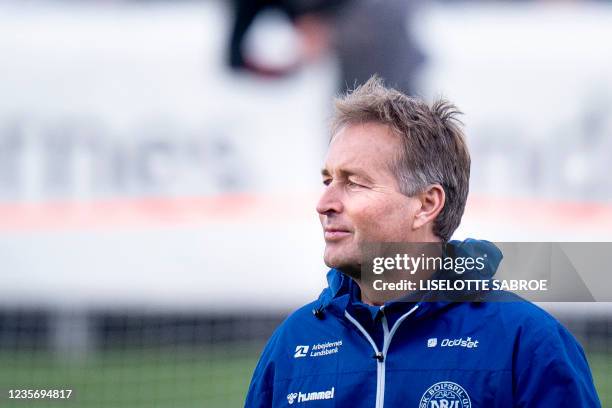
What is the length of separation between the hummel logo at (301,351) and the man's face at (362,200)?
0.21m

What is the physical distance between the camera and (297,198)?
8.82 m

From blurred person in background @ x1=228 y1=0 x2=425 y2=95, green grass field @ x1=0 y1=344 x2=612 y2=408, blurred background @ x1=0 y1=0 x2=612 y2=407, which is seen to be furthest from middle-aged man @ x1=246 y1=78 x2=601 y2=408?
blurred background @ x1=0 y1=0 x2=612 y2=407

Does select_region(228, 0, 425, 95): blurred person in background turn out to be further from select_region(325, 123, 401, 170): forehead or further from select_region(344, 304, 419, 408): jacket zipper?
select_region(344, 304, 419, 408): jacket zipper

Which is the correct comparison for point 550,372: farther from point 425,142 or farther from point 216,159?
point 216,159

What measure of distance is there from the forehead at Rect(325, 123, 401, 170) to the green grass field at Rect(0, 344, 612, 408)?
14.1ft

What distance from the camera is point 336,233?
7.77 feet

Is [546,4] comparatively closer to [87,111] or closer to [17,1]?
[87,111]

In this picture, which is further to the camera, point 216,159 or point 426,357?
point 216,159

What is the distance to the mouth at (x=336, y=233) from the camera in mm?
2367

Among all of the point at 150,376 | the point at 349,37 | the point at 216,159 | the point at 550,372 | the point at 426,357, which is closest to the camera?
the point at 550,372

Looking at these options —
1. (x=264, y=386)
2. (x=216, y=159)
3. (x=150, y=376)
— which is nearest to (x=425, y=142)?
(x=264, y=386)

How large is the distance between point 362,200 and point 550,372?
55 cm

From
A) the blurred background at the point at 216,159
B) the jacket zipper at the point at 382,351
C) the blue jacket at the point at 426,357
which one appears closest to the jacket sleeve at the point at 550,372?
the blue jacket at the point at 426,357

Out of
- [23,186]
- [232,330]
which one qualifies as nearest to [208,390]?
[232,330]
